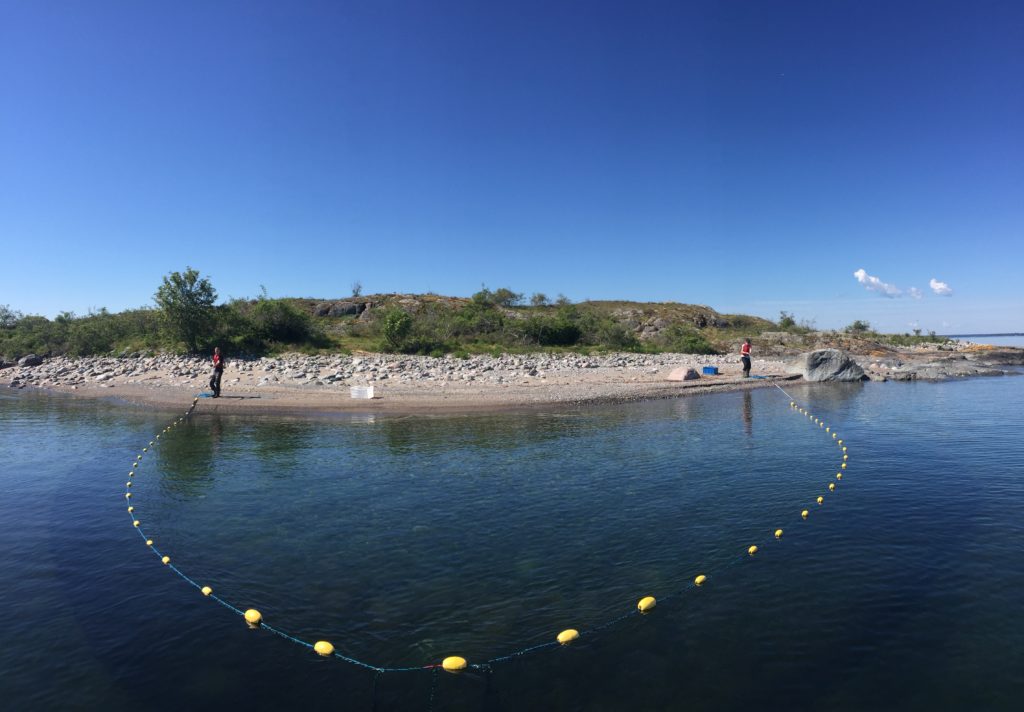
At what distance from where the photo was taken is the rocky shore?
29.8m

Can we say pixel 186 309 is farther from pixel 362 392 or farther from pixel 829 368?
pixel 829 368

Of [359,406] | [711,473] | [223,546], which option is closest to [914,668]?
[711,473]

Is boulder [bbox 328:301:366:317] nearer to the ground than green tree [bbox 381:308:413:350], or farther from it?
farther from it

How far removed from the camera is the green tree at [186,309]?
146ft

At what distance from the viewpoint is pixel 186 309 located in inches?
1758

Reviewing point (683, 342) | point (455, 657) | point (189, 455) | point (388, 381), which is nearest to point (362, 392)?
point (388, 381)

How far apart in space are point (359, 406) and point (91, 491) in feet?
44.0

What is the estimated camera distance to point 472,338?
182 feet

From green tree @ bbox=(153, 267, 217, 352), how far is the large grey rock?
45.2m

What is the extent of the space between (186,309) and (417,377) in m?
22.4

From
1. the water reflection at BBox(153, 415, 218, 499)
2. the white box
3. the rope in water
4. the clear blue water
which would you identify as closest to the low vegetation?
the white box

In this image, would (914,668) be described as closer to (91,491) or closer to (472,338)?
(91,491)

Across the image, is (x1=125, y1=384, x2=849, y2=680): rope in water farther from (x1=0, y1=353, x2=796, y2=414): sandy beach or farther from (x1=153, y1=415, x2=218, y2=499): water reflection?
(x1=0, y1=353, x2=796, y2=414): sandy beach

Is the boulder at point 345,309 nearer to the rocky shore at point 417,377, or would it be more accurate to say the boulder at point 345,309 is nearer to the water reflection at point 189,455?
the rocky shore at point 417,377
